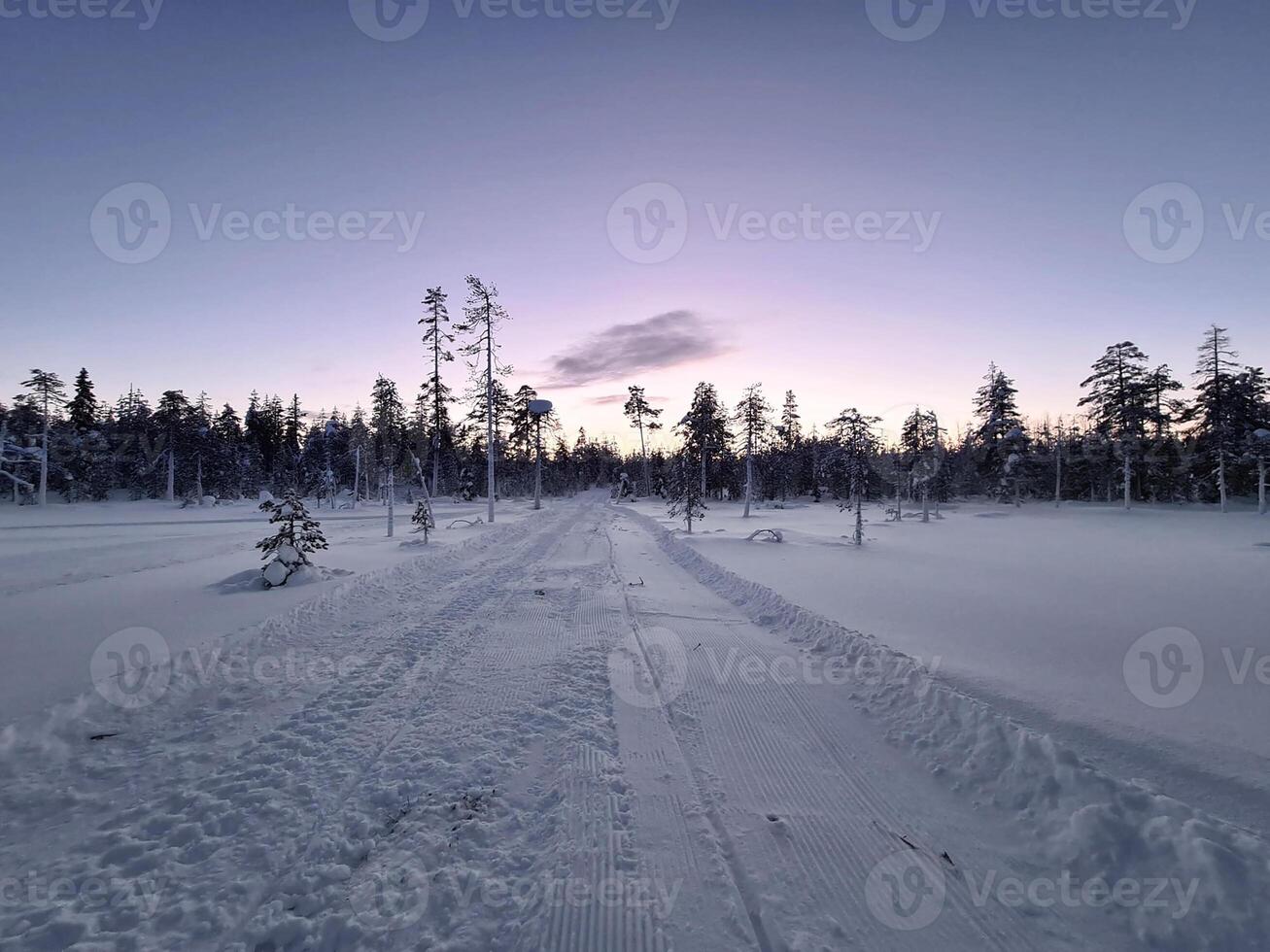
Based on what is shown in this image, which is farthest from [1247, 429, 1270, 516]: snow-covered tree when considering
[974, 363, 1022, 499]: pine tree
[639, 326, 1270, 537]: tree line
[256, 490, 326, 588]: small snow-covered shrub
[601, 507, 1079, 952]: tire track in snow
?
[256, 490, 326, 588]: small snow-covered shrub

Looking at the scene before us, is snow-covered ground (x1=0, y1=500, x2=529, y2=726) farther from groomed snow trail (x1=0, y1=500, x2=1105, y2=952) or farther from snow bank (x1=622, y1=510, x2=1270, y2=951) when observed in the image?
snow bank (x1=622, y1=510, x2=1270, y2=951)

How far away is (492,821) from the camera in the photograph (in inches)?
141

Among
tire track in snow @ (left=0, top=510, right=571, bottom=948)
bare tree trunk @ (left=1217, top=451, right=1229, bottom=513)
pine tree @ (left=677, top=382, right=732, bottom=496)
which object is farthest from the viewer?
pine tree @ (left=677, top=382, right=732, bottom=496)

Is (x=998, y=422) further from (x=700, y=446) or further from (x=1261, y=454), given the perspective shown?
(x=700, y=446)

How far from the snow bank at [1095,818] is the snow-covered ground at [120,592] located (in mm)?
8632

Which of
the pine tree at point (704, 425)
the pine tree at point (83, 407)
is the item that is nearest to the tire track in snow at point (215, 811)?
the pine tree at point (704, 425)

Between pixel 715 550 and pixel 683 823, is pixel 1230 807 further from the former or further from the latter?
pixel 715 550

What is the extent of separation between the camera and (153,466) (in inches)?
2008

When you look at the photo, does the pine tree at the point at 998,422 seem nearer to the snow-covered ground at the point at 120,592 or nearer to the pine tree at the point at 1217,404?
the pine tree at the point at 1217,404

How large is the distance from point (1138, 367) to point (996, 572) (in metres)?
42.6

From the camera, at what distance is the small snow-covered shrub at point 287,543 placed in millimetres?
10453

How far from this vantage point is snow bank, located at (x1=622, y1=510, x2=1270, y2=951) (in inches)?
110

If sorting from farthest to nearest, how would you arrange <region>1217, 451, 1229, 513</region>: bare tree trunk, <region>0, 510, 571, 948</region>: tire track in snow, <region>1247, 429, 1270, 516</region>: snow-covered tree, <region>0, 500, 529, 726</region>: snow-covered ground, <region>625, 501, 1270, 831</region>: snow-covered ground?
<region>1217, 451, 1229, 513</region>: bare tree trunk, <region>1247, 429, 1270, 516</region>: snow-covered tree, <region>0, 500, 529, 726</region>: snow-covered ground, <region>625, 501, 1270, 831</region>: snow-covered ground, <region>0, 510, 571, 948</region>: tire track in snow

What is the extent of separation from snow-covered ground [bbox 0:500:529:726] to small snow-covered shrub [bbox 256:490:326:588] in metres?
0.37
